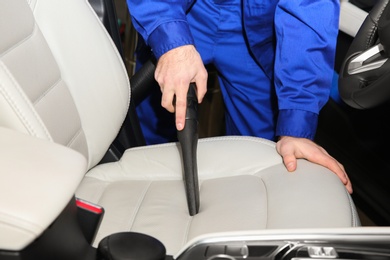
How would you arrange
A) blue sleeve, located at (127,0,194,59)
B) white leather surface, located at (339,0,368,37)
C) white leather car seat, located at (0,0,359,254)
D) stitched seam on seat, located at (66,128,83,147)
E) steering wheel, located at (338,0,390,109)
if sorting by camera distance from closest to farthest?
steering wheel, located at (338,0,390,109) → white leather car seat, located at (0,0,359,254) → stitched seam on seat, located at (66,128,83,147) → blue sleeve, located at (127,0,194,59) → white leather surface, located at (339,0,368,37)

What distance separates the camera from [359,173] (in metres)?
1.84

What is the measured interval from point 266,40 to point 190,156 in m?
0.49

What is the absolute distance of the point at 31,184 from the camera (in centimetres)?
75

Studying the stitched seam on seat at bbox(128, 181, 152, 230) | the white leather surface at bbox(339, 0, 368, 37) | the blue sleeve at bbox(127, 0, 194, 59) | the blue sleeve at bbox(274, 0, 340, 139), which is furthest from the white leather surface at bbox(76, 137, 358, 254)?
the white leather surface at bbox(339, 0, 368, 37)

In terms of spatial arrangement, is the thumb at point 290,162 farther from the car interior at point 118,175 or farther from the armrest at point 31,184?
the armrest at point 31,184

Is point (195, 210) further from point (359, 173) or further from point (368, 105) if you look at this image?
point (359, 173)

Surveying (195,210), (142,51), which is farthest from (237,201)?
(142,51)

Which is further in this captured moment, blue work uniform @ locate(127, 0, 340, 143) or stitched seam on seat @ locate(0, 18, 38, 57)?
blue work uniform @ locate(127, 0, 340, 143)

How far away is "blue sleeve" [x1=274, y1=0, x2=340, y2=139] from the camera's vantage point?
1.43 metres

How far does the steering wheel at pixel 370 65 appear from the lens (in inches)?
40.3

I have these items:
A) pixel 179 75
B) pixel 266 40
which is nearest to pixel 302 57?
pixel 266 40

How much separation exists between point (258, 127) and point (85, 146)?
2.18 ft

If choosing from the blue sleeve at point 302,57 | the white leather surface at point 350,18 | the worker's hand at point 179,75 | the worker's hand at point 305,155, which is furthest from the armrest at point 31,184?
the white leather surface at point 350,18

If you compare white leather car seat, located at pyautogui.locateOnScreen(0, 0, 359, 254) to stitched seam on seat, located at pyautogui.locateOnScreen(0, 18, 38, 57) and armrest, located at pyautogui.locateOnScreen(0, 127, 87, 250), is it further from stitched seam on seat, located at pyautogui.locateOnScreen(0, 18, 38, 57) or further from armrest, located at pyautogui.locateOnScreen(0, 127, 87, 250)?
armrest, located at pyautogui.locateOnScreen(0, 127, 87, 250)
